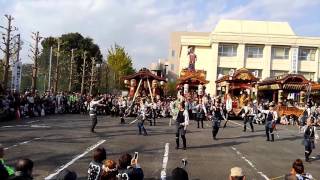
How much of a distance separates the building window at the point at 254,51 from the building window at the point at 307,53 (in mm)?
5400

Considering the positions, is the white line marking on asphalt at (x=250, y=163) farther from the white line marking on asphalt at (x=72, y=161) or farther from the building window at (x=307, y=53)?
the building window at (x=307, y=53)

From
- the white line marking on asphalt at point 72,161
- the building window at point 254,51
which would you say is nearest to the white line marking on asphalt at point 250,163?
the white line marking on asphalt at point 72,161

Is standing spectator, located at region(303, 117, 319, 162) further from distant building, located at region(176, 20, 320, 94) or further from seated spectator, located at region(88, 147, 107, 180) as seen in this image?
distant building, located at region(176, 20, 320, 94)

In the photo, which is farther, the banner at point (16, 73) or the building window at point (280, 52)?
the building window at point (280, 52)

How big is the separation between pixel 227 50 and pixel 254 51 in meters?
3.66

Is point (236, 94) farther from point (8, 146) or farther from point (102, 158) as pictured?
point (102, 158)

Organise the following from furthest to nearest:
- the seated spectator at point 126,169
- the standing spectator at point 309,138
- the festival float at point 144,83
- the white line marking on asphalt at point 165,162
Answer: the festival float at point 144,83 → the standing spectator at point 309,138 → the white line marking on asphalt at point 165,162 → the seated spectator at point 126,169

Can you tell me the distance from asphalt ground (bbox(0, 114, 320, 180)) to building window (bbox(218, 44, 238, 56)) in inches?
1686

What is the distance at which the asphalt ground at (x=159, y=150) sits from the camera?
13766 millimetres

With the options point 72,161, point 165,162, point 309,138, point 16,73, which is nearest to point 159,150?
point 165,162

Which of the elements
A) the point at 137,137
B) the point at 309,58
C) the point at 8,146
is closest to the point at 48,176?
the point at 8,146

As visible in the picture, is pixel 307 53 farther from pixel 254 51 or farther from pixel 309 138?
pixel 309 138

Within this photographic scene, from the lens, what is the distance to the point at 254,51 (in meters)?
67.9

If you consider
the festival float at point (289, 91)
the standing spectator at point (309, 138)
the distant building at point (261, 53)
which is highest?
the distant building at point (261, 53)
